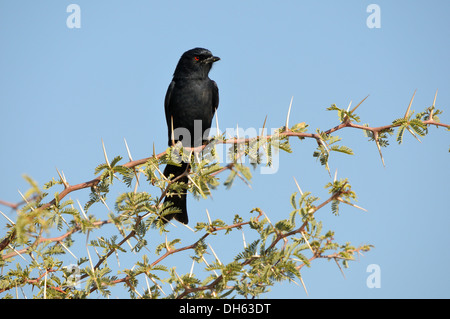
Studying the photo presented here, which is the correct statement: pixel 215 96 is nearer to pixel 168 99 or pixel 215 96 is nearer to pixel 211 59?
pixel 211 59

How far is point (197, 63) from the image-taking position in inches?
265

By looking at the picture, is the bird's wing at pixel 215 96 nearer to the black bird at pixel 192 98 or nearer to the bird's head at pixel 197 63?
the black bird at pixel 192 98

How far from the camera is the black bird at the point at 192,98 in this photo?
21.4 ft

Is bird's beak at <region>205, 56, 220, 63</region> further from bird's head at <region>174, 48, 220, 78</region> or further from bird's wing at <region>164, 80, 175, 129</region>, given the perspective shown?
bird's wing at <region>164, 80, 175, 129</region>

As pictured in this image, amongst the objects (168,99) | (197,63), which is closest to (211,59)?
(197,63)

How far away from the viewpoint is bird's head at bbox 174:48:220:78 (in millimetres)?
6699

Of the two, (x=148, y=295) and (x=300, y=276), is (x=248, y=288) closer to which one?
(x=300, y=276)

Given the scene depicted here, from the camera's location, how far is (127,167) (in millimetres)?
3180

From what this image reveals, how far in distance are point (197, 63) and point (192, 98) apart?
57 cm

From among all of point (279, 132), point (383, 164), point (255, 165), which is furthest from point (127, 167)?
point (383, 164)

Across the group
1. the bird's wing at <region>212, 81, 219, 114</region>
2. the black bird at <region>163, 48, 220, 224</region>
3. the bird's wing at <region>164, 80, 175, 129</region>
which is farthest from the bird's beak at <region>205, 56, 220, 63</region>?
the bird's wing at <region>164, 80, 175, 129</region>

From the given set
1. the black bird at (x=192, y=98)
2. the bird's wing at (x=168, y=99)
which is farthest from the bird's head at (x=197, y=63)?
the bird's wing at (x=168, y=99)
